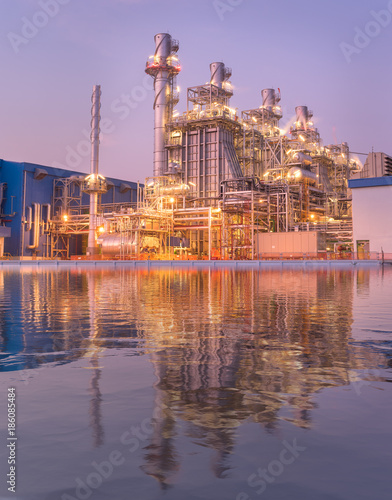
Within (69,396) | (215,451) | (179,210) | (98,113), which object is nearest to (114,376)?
(69,396)

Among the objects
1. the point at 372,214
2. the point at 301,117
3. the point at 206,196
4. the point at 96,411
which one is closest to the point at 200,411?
the point at 96,411

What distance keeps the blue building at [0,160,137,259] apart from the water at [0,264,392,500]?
5638 cm

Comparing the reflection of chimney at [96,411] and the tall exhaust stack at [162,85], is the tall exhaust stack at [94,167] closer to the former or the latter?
the tall exhaust stack at [162,85]

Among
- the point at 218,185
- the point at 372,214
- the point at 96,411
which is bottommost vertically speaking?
the point at 96,411

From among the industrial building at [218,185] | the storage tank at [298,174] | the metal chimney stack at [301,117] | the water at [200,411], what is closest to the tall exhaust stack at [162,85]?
the industrial building at [218,185]

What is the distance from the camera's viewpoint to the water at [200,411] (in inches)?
96.6

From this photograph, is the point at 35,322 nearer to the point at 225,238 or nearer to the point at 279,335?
the point at 279,335

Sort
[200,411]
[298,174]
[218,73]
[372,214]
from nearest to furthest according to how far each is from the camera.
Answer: [200,411] → [372,214] → [298,174] → [218,73]

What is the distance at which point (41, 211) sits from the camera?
223 ft

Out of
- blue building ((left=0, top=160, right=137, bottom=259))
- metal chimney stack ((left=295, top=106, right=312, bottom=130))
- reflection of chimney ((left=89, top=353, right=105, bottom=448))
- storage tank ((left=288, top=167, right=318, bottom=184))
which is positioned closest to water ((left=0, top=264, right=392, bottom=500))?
reflection of chimney ((left=89, top=353, right=105, bottom=448))

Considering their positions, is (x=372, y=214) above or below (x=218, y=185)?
below

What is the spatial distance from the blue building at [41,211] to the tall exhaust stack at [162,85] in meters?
A: 8.03

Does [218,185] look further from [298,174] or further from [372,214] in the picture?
[372,214]

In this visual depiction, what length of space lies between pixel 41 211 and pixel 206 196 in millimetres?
22533
